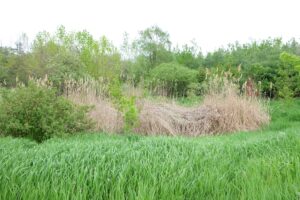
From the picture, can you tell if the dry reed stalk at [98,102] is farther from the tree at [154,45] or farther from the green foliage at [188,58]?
the tree at [154,45]

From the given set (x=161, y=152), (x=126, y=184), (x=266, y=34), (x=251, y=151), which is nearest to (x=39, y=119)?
(x=161, y=152)


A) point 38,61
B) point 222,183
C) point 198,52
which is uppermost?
point 198,52

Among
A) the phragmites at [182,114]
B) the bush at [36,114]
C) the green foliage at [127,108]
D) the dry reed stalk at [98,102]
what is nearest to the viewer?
the bush at [36,114]

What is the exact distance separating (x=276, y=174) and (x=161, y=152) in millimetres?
1315

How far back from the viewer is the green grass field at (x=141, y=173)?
8.25 ft

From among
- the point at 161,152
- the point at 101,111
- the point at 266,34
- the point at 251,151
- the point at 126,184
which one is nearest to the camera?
the point at 126,184

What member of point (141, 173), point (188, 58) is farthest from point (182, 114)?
point (188, 58)

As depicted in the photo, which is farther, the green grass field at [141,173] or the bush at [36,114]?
the bush at [36,114]

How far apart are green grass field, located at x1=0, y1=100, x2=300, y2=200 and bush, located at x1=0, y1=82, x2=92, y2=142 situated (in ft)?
4.08

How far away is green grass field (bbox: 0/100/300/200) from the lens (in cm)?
251

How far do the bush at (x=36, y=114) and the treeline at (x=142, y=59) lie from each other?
6.58 meters

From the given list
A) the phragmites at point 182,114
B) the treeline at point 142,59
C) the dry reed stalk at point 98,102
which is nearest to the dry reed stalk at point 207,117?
the phragmites at point 182,114

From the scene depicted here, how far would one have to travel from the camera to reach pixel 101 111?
6758 millimetres

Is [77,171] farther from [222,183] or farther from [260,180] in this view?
[260,180]
